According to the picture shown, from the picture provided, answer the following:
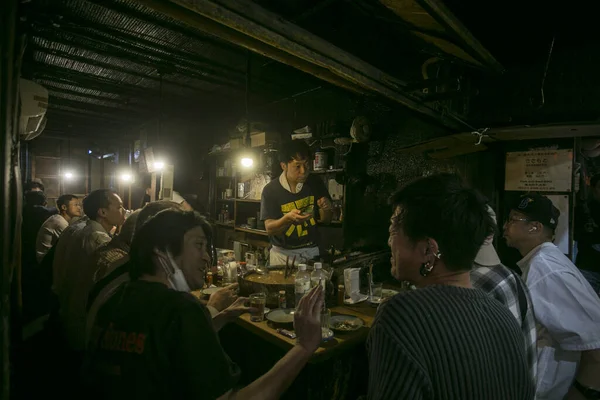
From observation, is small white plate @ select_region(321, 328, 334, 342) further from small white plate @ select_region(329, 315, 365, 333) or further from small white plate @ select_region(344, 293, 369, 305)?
small white plate @ select_region(344, 293, 369, 305)

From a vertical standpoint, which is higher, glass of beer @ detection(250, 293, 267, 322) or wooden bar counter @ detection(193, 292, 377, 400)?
glass of beer @ detection(250, 293, 267, 322)

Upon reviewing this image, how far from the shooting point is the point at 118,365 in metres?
1.47

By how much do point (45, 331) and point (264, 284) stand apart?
4087mm

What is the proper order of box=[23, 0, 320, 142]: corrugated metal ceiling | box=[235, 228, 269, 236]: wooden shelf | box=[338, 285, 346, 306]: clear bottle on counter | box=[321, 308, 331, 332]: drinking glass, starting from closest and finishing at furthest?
1. box=[321, 308, 331, 332]: drinking glass
2. box=[338, 285, 346, 306]: clear bottle on counter
3. box=[23, 0, 320, 142]: corrugated metal ceiling
4. box=[235, 228, 269, 236]: wooden shelf

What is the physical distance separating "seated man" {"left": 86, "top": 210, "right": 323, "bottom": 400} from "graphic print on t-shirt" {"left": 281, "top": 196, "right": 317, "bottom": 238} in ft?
9.85

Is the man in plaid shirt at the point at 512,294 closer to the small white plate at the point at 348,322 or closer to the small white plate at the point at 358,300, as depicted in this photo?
the small white plate at the point at 348,322

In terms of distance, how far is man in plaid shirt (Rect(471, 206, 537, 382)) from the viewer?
5.56ft

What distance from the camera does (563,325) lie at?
213 cm

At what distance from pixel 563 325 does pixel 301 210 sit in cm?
326

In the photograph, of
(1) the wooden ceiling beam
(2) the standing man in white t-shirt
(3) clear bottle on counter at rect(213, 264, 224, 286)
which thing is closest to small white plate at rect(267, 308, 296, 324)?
(3) clear bottle on counter at rect(213, 264, 224, 286)

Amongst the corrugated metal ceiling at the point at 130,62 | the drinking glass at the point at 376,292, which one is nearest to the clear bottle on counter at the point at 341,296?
the drinking glass at the point at 376,292

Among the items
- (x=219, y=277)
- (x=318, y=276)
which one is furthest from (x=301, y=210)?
(x=318, y=276)

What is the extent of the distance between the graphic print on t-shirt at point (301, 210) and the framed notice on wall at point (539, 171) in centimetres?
244

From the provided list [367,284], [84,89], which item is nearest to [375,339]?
[367,284]
